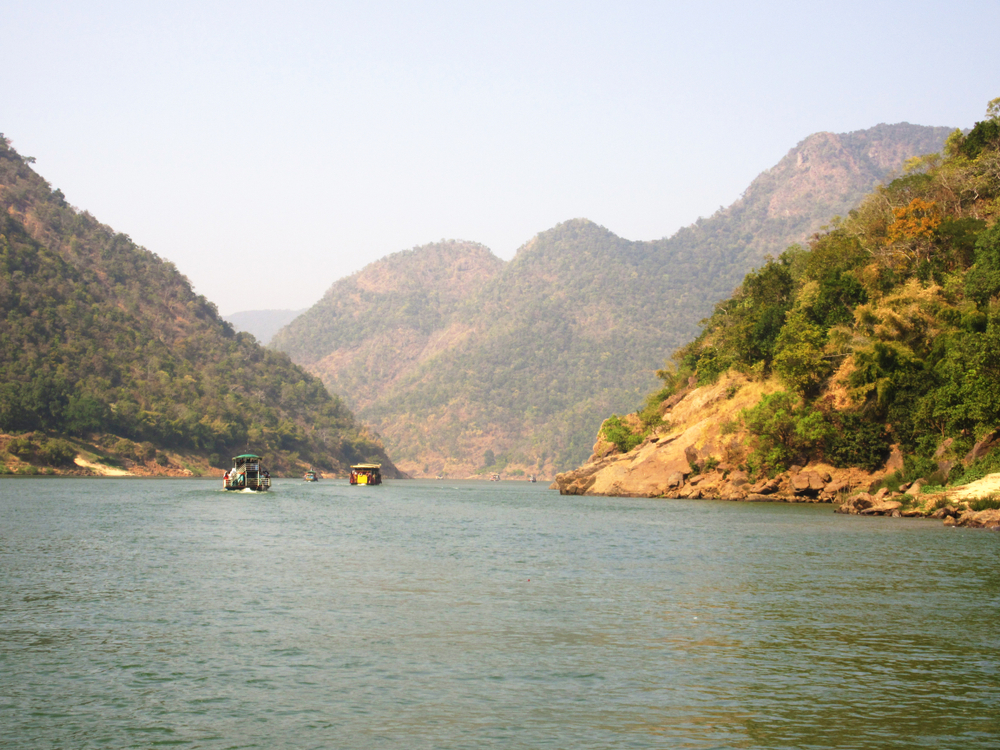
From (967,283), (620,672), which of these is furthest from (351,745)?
(967,283)

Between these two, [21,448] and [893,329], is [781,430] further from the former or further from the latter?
[21,448]

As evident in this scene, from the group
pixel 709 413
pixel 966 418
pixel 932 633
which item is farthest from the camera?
pixel 709 413

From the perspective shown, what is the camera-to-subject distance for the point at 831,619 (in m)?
22.3

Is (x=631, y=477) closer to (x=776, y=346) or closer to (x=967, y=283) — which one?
(x=776, y=346)

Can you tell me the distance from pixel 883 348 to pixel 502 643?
49.7m

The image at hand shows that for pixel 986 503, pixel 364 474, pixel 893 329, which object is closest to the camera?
pixel 986 503

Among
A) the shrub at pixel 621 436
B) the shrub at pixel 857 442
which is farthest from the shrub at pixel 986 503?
the shrub at pixel 621 436

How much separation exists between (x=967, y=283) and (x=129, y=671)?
58868 millimetres

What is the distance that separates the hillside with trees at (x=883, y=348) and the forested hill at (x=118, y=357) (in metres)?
79.7

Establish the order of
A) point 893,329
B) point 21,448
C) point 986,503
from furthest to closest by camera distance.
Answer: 1. point 21,448
2. point 893,329
3. point 986,503

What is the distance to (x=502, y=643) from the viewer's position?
63.7 ft

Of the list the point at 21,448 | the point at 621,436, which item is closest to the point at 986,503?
the point at 621,436

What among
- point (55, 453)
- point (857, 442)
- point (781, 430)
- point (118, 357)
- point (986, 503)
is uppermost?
point (118, 357)

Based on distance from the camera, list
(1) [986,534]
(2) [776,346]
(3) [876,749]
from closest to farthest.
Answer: (3) [876,749]
(1) [986,534]
(2) [776,346]
